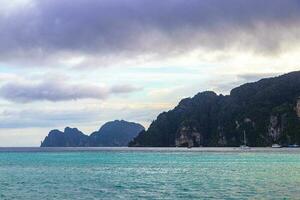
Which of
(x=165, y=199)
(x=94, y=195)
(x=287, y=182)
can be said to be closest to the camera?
(x=165, y=199)

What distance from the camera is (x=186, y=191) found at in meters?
75.6

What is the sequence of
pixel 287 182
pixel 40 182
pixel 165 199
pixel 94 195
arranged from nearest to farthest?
pixel 165 199
pixel 94 195
pixel 287 182
pixel 40 182

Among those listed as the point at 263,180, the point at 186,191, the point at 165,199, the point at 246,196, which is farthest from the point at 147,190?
the point at 263,180

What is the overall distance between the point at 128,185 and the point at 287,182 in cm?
2603

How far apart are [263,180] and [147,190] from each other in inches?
949

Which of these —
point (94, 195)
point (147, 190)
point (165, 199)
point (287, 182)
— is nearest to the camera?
point (165, 199)

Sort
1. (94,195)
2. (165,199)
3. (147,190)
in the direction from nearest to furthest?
1. (165,199)
2. (94,195)
3. (147,190)

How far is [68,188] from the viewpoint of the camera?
82312 millimetres

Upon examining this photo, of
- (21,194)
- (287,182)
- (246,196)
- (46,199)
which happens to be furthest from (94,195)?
(287,182)

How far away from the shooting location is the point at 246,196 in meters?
67.3

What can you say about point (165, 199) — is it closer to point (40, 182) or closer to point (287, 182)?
point (287, 182)

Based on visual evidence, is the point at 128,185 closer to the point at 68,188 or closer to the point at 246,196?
the point at 68,188

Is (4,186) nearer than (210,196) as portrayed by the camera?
No

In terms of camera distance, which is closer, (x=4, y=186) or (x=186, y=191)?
(x=186, y=191)
